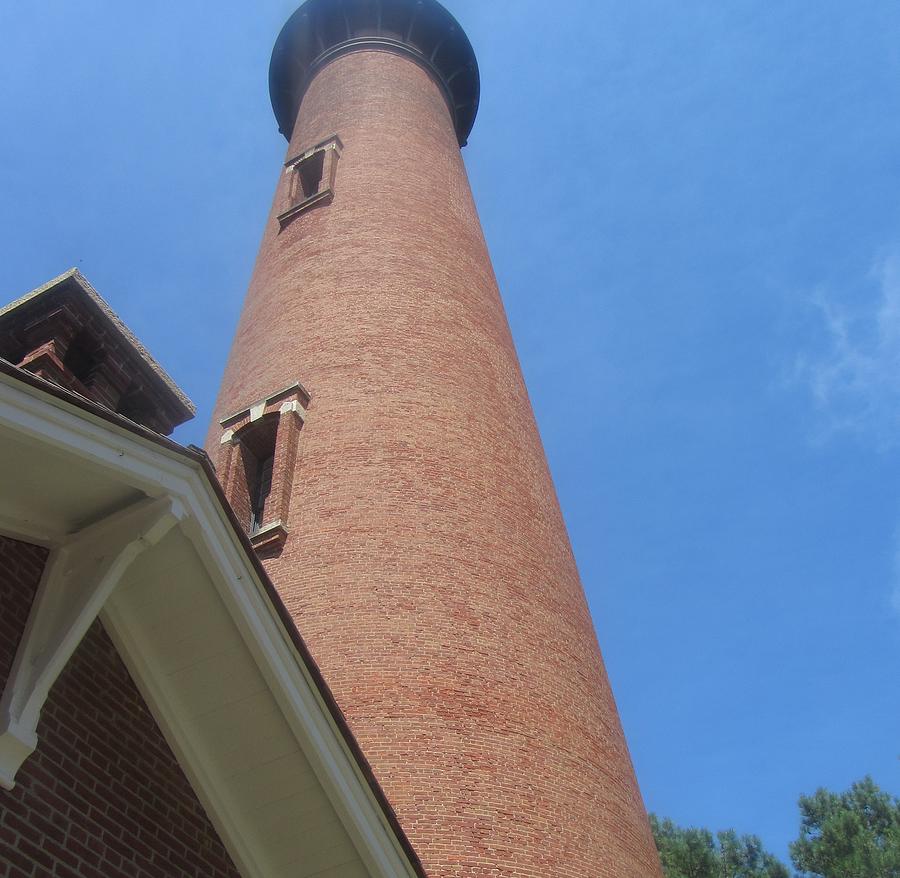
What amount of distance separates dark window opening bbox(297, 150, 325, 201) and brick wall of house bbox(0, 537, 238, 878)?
1301cm

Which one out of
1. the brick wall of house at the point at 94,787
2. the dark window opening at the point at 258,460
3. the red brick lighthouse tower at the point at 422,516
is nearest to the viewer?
the brick wall of house at the point at 94,787

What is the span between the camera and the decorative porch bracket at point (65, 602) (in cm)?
401

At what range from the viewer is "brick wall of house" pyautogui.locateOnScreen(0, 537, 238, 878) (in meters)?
4.16

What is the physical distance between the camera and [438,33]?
71.8 ft

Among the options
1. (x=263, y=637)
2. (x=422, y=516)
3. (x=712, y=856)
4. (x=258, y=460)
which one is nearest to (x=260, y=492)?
(x=258, y=460)

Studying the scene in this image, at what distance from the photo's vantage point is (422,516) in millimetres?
10406

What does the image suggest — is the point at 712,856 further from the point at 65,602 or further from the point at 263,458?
the point at 65,602

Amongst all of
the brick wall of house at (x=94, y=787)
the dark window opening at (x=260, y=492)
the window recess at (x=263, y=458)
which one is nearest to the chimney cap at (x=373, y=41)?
the window recess at (x=263, y=458)

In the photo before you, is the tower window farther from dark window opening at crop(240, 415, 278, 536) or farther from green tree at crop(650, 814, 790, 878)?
green tree at crop(650, 814, 790, 878)

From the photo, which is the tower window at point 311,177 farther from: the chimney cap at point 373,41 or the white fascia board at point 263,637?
the white fascia board at point 263,637

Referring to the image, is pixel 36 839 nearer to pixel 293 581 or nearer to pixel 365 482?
pixel 293 581

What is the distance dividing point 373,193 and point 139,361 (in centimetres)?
1033

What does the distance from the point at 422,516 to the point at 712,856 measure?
18.6 meters

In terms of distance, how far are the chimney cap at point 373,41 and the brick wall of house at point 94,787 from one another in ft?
A: 59.2
